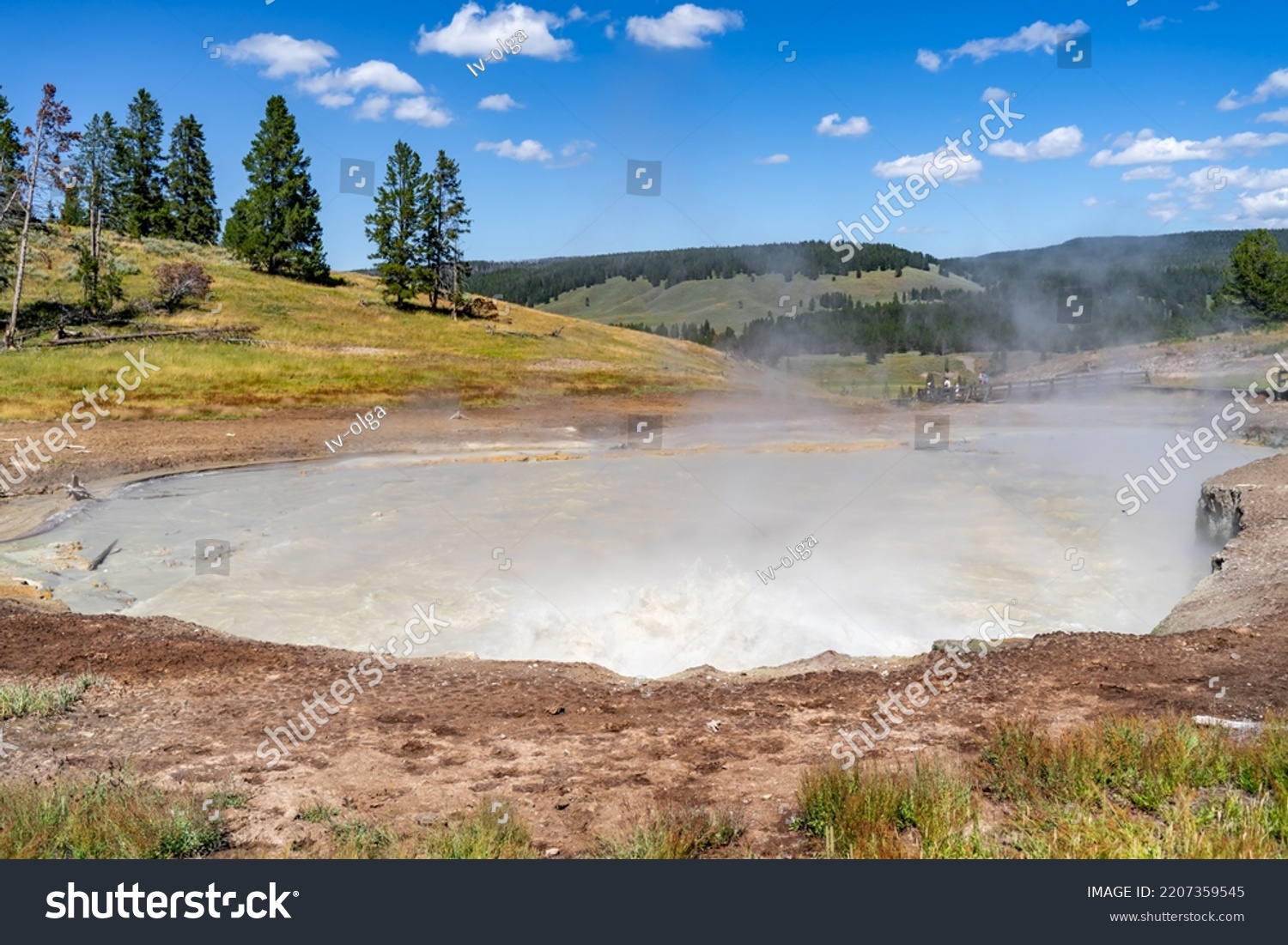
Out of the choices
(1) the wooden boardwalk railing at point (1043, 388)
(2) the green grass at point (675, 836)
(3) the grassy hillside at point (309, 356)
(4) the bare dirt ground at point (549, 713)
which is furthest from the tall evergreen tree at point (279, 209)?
(2) the green grass at point (675, 836)

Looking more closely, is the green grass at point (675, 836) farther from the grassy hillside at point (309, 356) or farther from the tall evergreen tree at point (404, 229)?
the tall evergreen tree at point (404, 229)

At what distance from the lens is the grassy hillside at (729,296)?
10806cm

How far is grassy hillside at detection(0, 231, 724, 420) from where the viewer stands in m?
31.8

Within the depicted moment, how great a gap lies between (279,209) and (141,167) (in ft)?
58.4

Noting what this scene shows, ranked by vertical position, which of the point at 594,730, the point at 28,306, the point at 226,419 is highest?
the point at 28,306

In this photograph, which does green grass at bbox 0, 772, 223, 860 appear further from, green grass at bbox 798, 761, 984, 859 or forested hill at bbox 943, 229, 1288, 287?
forested hill at bbox 943, 229, 1288, 287

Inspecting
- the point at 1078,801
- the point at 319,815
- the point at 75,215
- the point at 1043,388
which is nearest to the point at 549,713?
the point at 319,815

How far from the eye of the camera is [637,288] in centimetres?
13362

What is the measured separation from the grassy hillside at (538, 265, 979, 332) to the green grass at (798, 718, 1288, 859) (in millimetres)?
93327

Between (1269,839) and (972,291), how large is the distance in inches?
4229

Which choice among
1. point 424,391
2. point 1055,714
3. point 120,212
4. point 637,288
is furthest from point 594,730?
point 637,288

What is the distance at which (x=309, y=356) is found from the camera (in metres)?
40.2
